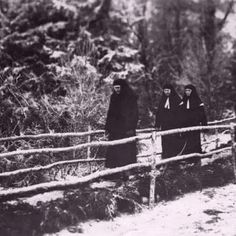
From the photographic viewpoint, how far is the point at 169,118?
9195 millimetres

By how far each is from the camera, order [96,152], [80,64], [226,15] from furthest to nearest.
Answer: [226,15], [80,64], [96,152]

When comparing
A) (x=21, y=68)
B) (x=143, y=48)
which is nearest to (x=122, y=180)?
(x=21, y=68)

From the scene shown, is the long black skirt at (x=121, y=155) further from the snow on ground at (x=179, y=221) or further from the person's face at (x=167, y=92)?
the person's face at (x=167, y=92)

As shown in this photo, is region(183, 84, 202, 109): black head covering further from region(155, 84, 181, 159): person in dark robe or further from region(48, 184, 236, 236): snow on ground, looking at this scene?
region(48, 184, 236, 236): snow on ground

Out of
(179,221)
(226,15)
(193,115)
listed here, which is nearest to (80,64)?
(193,115)

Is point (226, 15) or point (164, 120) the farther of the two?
point (226, 15)

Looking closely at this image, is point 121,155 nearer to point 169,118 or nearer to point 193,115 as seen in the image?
point 169,118

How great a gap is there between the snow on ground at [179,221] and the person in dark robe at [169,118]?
1418 millimetres

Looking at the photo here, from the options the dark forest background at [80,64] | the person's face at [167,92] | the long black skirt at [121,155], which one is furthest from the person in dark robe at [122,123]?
the dark forest background at [80,64]

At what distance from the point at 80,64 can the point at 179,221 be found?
8.52 meters

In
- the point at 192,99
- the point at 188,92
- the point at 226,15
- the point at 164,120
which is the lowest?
the point at 164,120

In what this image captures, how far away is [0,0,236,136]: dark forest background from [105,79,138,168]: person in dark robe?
6.76 feet

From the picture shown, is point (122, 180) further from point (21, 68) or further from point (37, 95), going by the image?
point (21, 68)

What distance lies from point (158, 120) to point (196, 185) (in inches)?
70.2
